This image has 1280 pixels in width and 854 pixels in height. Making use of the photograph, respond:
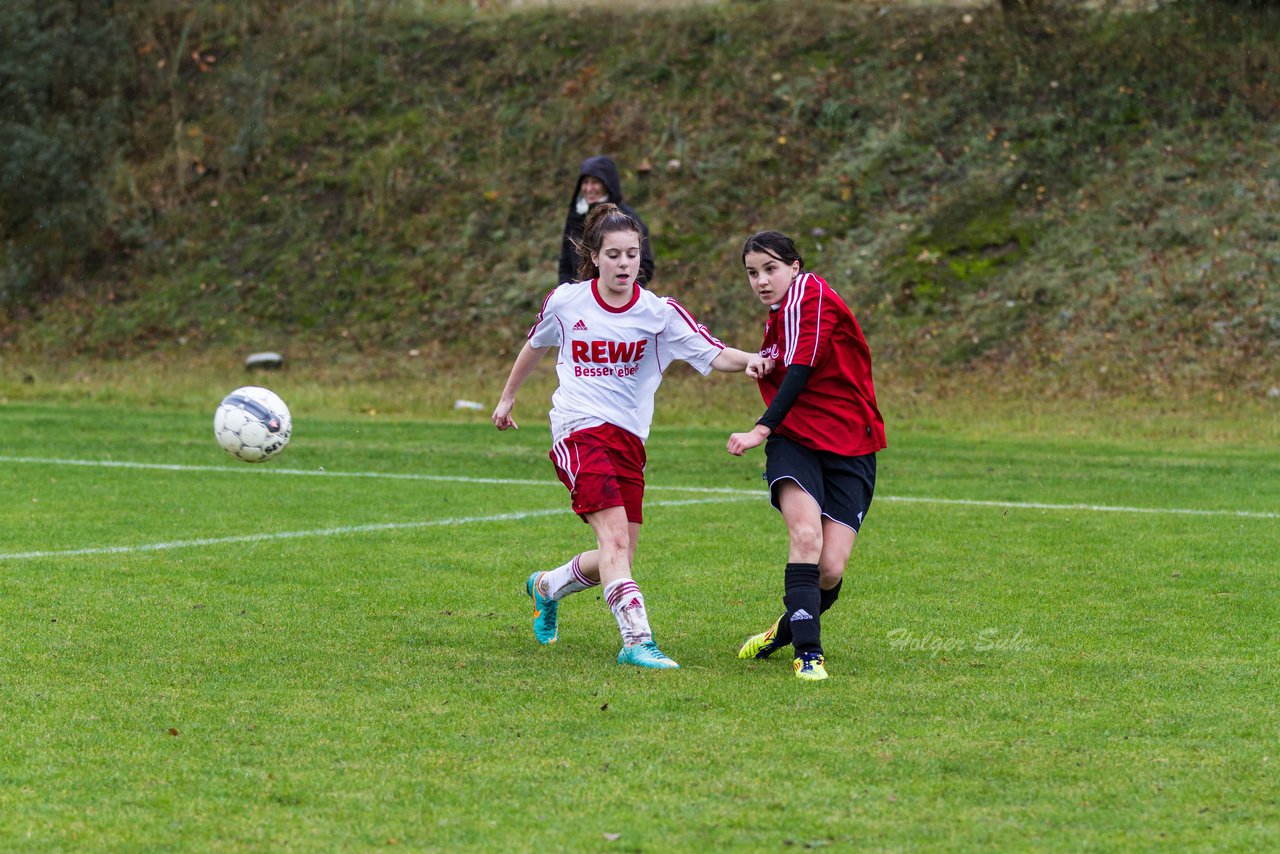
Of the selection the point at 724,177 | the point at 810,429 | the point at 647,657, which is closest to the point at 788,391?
the point at 810,429

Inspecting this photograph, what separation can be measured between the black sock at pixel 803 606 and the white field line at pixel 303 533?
13.8 feet

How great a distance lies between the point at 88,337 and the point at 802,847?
24.8m

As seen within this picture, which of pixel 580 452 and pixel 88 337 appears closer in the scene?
pixel 580 452

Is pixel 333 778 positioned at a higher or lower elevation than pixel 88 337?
lower

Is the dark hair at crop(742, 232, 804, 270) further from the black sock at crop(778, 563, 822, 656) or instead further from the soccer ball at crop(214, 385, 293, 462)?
the soccer ball at crop(214, 385, 293, 462)

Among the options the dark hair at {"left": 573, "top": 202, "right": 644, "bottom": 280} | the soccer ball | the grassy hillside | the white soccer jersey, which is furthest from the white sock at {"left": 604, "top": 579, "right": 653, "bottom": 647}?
the grassy hillside

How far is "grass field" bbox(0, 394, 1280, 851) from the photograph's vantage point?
3871 mm

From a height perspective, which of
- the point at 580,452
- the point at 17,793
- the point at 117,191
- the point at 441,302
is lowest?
the point at 17,793

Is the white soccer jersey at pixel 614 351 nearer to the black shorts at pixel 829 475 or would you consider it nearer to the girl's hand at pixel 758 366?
the girl's hand at pixel 758 366

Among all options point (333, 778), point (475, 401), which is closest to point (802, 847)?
point (333, 778)

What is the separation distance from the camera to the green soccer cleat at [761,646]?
6016mm

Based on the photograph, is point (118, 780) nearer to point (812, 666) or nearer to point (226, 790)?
point (226, 790)

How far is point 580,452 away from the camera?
606 cm

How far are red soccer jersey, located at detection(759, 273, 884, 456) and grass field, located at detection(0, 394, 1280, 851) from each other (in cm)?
85
